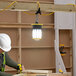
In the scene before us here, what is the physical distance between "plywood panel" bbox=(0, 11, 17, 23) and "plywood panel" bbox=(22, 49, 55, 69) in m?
1.03

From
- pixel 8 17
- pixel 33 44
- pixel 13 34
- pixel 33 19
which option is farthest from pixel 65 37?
pixel 8 17

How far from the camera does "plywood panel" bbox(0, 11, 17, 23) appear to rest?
219 inches

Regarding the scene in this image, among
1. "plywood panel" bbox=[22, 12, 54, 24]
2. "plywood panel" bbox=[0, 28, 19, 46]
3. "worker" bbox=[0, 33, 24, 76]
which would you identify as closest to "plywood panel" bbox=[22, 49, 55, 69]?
"plywood panel" bbox=[0, 28, 19, 46]

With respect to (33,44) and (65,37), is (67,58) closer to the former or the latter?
(65,37)

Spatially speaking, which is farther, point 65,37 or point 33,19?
point 65,37

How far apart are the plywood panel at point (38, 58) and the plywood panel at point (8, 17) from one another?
1029 mm

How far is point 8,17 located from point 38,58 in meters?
1.62

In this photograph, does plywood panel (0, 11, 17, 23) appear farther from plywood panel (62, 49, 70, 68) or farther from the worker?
the worker

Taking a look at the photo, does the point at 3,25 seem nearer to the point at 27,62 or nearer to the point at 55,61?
the point at 27,62

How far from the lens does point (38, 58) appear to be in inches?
226

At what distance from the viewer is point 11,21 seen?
5613 mm

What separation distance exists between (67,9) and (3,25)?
8.62ft

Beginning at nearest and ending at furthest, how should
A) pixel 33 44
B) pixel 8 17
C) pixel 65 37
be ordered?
Answer: pixel 8 17 → pixel 33 44 → pixel 65 37

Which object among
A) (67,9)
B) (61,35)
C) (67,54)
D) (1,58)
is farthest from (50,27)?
(1,58)
